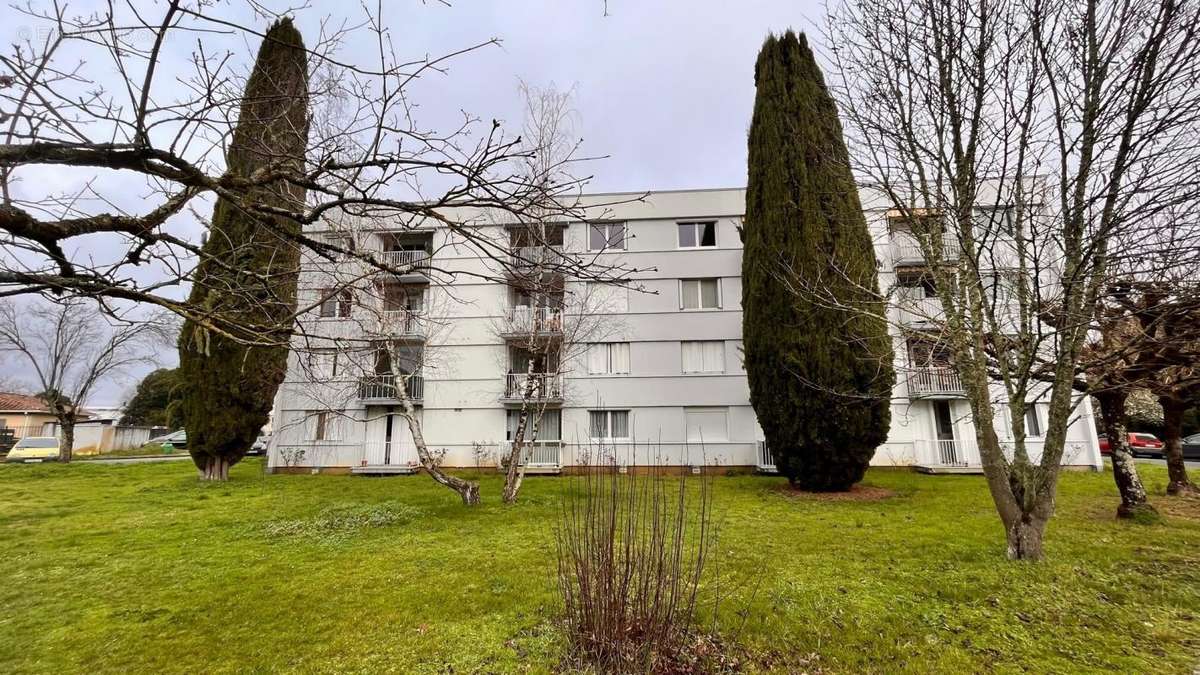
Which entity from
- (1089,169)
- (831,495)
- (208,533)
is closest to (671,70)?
(1089,169)

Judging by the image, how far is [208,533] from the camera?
9828mm

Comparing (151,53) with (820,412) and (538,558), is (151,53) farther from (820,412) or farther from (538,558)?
(820,412)

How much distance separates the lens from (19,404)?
142ft

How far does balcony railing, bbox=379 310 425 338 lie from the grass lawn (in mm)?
3420

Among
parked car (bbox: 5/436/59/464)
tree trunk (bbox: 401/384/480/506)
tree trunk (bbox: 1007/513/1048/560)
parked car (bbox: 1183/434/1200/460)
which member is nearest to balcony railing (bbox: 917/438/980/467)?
tree trunk (bbox: 1007/513/1048/560)

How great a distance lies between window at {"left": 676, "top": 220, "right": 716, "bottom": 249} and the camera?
2186cm

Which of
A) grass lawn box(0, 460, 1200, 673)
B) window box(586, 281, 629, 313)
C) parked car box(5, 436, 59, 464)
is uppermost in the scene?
window box(586, 281, 629, 313)

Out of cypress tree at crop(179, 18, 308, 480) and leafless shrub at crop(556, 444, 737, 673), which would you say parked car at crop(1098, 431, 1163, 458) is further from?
cypress tree at crop(179, 18, 308, 480)

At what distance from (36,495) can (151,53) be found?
18.8m

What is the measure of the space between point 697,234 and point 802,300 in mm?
9351

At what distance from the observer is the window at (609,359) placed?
2083 cm

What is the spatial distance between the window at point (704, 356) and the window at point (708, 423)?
1582mm

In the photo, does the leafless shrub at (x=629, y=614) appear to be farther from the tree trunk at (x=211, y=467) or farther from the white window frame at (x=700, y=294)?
the tree trunk at (x=211, y=467)

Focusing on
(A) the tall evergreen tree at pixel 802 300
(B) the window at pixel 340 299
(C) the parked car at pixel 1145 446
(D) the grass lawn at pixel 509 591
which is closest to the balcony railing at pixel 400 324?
(B) the window at pixel 340 299
